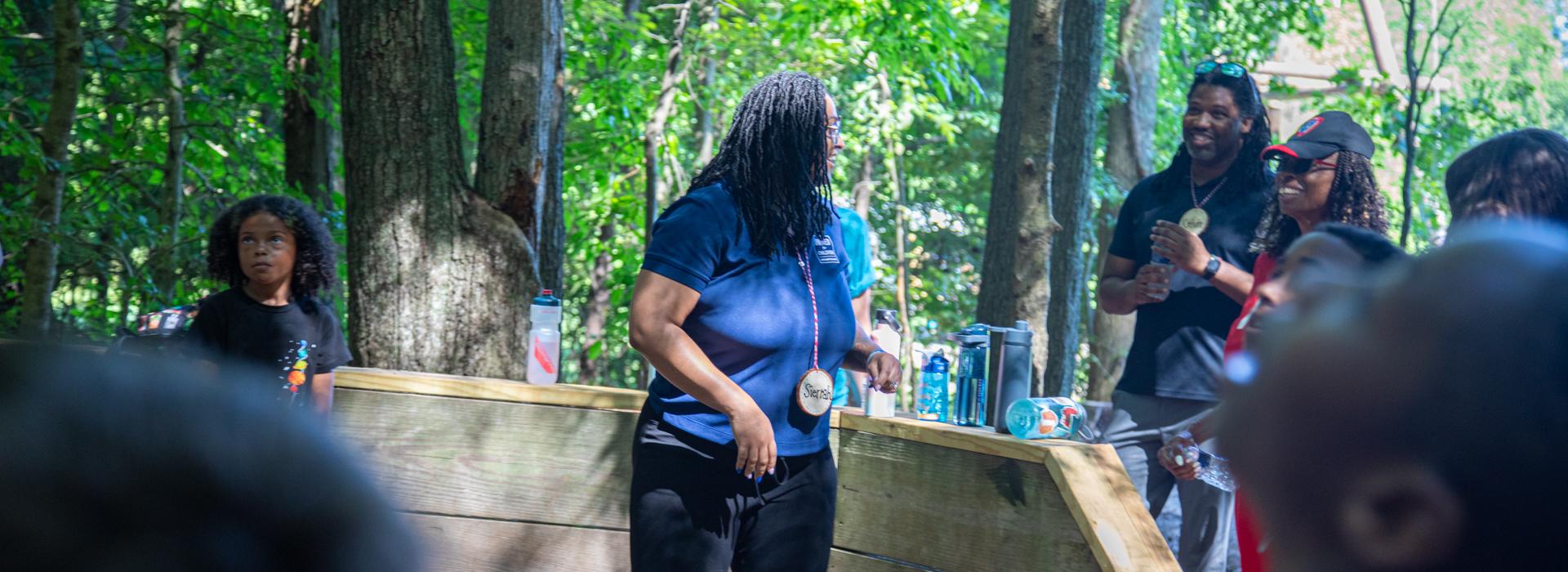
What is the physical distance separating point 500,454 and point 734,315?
6.35ft

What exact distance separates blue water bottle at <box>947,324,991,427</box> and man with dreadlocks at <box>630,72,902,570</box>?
0.91m

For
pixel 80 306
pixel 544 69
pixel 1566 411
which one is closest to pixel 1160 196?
pixel 544 69

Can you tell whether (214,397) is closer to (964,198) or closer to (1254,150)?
(1254,150)

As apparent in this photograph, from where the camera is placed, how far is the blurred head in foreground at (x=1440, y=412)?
2.43ft

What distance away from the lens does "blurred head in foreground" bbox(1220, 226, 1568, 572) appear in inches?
29.1

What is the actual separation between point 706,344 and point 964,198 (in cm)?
1973

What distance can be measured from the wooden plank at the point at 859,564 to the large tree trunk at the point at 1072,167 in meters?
3.91

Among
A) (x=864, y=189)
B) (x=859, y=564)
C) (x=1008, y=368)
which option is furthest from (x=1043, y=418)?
(x=864, y=189)

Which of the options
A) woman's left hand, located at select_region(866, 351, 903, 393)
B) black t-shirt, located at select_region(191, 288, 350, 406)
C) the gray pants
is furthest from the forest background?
the gray pants

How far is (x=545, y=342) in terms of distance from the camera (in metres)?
4.86

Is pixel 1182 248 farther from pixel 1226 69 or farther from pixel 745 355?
pixel 745 355

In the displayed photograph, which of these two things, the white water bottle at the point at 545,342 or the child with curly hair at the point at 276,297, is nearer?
the child with curly hair at the point at 276,297

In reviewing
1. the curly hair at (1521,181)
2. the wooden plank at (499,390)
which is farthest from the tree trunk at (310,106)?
the curly hair at (1521,181)

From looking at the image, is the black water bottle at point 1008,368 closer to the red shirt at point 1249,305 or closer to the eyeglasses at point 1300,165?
the red shirt at point 1249,305
